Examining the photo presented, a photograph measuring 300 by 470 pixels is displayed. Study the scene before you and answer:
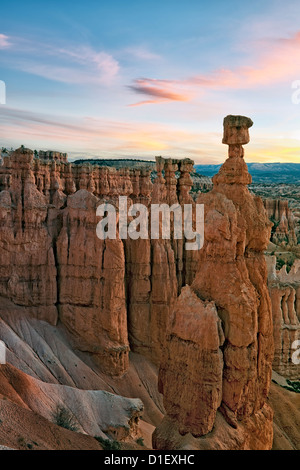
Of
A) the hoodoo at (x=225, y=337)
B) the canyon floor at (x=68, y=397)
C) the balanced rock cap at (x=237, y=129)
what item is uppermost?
the balanced rock cap at (x=237, y=129)

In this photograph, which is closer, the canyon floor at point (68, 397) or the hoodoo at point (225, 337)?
the hoodoo at point (225, 337)

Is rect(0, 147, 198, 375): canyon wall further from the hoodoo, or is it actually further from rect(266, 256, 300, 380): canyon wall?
the hoodoo

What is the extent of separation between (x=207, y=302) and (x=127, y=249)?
1970 centimetres

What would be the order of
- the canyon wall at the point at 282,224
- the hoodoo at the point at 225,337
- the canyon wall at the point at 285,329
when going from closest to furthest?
the hoodoo at the point at 225,337
the canyon wall at the point at 285,329
the canyon wall at the point at 282,224

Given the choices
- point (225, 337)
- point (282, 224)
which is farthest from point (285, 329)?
point (282, 224)

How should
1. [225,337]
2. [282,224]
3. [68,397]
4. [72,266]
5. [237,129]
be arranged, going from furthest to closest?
[282,224] < [72,266] < [68,397] < [237,129] < [225,337]

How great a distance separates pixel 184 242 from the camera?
130 feet

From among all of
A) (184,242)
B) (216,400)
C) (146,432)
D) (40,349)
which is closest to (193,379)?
(216,400)

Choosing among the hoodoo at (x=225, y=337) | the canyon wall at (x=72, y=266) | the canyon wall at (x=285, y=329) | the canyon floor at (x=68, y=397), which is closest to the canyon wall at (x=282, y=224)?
the canyon wall at (x=285, y=329)

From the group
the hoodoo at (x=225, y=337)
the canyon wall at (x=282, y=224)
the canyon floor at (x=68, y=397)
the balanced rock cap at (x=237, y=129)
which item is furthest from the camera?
the canyon wall at (x=282, y=224)

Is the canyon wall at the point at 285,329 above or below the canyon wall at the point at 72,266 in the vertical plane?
below

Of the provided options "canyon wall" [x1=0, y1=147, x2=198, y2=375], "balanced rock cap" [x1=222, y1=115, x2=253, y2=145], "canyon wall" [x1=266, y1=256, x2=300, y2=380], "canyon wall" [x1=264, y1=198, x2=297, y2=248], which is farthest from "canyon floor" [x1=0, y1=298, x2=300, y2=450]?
"canyon wall" [x1=264, y1=198, x2=297, y2=248]

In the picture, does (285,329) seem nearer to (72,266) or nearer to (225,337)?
(72,266)

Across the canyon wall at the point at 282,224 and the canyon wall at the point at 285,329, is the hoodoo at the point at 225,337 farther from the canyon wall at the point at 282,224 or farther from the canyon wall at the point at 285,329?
the canyon wall at the point at 282,224
